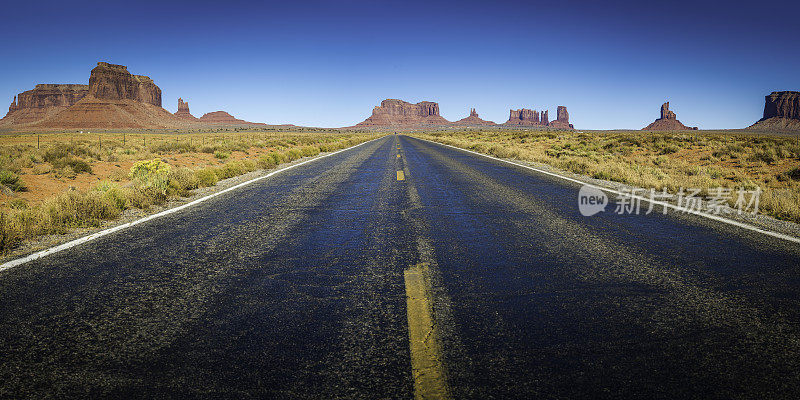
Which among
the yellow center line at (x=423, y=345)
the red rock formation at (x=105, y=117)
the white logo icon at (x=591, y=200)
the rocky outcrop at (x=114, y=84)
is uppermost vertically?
the rocky outcrop at (x=114, y=84)

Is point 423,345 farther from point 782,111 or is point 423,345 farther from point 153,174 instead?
point 782,111

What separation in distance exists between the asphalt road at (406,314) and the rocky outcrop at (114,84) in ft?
652

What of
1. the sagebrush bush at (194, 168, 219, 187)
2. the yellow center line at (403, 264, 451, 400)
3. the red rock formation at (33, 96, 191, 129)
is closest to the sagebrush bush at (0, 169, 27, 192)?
the sagebrush bush at (194, 168, 219, 187)

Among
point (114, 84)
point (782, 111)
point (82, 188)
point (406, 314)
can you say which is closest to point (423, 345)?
point (406, 314)

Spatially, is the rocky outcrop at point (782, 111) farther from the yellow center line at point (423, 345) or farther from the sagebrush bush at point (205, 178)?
the yellow center line at point (423, 345)

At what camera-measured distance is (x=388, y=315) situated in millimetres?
2801

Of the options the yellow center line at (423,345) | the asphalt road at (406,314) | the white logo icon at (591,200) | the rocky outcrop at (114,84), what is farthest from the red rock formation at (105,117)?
the yellow center line at (423,345)

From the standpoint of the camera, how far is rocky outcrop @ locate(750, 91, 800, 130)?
5837 inches

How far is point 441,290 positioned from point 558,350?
109 centimetres

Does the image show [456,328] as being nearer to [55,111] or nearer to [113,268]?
[113,268]

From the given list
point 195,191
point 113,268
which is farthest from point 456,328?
point 195,191

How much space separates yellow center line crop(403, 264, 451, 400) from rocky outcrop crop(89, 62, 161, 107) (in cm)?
20055

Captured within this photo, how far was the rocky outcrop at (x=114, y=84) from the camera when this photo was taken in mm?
159500

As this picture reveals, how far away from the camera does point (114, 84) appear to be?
162000 millimetres
